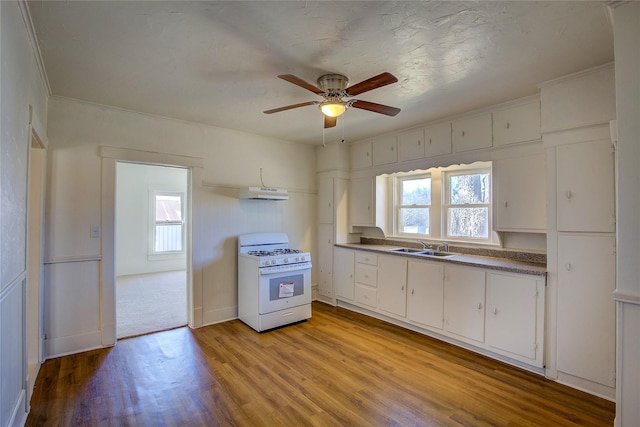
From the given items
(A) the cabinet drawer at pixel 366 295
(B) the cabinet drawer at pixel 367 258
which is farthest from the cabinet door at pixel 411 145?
(A) the cabinet drawer at pixel 366 295

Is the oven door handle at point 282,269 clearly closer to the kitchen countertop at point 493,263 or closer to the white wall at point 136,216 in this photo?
the kitchen countertop at point 493,263

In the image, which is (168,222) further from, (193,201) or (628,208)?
(628,208)

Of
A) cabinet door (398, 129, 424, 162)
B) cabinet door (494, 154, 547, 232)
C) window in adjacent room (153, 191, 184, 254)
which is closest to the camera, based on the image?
cabinet door (494, 154, 547, 232)

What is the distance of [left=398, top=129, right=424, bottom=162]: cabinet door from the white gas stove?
189 cm

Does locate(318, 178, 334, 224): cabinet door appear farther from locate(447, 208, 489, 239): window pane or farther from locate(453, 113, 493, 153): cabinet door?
locate(453, 113, 493, 153): cabinet door

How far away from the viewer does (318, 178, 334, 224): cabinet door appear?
501 centimetres

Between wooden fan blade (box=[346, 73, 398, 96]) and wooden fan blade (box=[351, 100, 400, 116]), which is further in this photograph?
wooden fan blade (box=[351, 100, 400, 116])

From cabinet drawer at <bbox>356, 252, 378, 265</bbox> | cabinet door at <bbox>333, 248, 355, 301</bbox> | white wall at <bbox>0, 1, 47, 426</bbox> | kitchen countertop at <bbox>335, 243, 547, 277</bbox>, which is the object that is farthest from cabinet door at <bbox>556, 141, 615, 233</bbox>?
white wall at <bbox>0, 1, 47, 426</bbox>

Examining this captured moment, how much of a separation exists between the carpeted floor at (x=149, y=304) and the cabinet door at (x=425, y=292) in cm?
291

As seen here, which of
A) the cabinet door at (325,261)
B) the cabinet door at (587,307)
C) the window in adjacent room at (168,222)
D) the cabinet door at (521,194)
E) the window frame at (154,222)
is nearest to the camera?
the cabinet door at (587,307)

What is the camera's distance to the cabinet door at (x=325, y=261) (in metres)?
5.00

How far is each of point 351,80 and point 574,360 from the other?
2.97 meters

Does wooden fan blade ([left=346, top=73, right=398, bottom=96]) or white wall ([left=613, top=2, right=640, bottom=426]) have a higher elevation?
wooden fan blade ([left=346, top=73, right=398, bottom=96])

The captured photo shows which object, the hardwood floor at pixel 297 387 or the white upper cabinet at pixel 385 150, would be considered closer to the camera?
the hardwood floor at pixel 297 387
